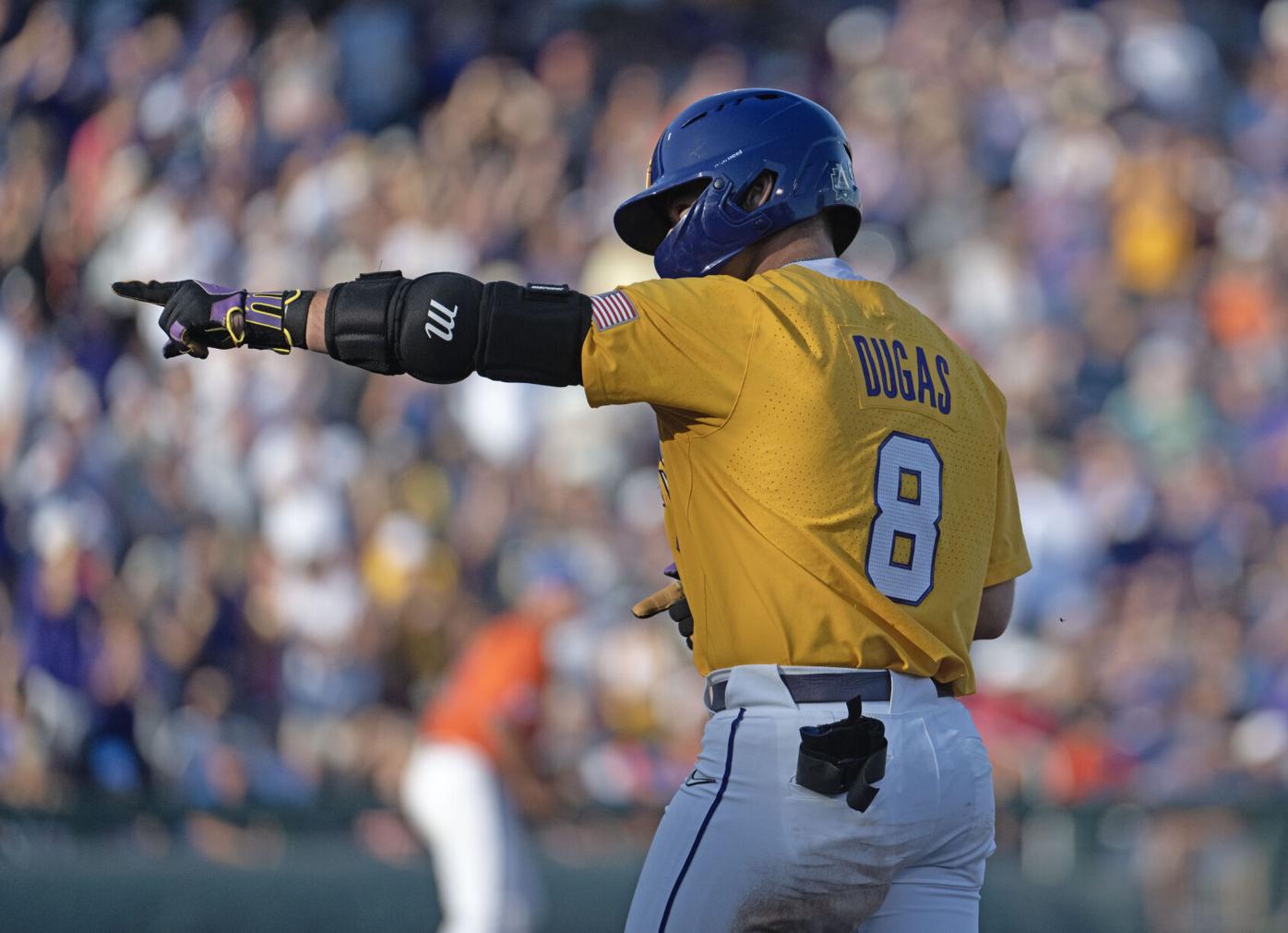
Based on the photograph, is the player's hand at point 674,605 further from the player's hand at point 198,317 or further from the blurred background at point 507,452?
the blurred background at point 507,452

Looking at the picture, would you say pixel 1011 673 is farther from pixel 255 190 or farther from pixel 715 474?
pixel 715 474

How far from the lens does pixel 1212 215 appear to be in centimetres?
1303

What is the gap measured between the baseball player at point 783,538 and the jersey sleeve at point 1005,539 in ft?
0.89

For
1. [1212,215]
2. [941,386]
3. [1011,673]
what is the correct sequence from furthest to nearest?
[1212,215]
[1011,673]
[941,386]

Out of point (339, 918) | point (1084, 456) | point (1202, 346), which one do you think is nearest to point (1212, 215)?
point (1202, 346)

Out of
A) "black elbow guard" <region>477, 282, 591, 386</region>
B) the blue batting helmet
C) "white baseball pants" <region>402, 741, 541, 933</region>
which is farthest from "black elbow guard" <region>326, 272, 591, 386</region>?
"white baseball pants" <region>402, 741, 541, 933</region>

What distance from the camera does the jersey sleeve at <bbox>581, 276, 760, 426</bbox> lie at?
3322mm

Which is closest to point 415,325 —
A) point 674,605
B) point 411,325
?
point 411,325

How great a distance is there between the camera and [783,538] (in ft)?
11.2

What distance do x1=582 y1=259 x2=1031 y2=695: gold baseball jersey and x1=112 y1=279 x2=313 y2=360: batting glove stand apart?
61 cm

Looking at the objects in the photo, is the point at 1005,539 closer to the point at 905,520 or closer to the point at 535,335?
the point at 905,520

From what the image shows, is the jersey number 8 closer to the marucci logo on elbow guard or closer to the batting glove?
the marucci logo on elbow guard

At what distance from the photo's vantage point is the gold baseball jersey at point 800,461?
337cm

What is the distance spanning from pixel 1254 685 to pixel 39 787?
723cm
